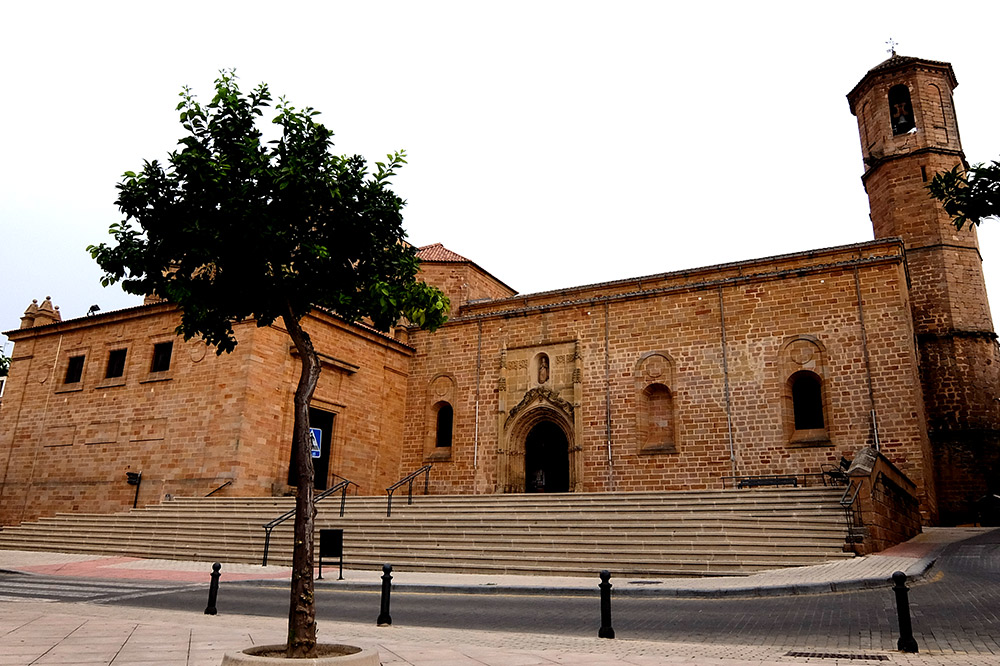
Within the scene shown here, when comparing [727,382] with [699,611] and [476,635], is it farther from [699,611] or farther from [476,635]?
[476,635]

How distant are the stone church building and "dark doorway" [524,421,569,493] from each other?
72mm

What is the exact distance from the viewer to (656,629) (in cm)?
793

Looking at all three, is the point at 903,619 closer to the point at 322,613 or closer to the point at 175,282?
the point at 322,613

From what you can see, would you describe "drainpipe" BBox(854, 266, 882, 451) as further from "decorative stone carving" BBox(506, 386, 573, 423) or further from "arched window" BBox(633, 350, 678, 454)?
"decorative stone carving" BBox(506, 386, 573, 423)

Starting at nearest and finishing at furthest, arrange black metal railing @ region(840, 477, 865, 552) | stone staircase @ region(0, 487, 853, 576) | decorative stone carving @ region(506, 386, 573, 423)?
black metal railing @ region(840, 477, 865, 552) → stone staircase @ region(0, 487, 853, 576) → decorative stone carving @ region(506, 386, 573, 423)

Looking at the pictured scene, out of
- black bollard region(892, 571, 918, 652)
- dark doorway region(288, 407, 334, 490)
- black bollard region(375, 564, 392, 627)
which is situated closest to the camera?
black bollard region(892, 571, 918, 652)

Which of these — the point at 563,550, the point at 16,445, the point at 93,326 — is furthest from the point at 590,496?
the point at 16,445

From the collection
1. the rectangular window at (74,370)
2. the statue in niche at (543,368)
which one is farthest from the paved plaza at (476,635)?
the rectangular window at (74,370)

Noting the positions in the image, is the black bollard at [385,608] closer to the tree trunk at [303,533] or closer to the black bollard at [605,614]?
the tree trunk at [303,533]

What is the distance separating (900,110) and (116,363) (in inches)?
1214

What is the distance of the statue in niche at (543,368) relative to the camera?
25.4m

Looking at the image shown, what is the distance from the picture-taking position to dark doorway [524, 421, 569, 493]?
81.7 feet

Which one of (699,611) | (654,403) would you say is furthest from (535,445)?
(699,611)

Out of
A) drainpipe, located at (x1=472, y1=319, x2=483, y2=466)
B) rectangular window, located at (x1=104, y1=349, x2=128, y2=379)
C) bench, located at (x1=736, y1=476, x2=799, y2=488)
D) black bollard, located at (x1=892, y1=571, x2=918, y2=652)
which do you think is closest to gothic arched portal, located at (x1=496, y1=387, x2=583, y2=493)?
drainpipe, located at (x1=472, y1=319, x2=483, y2=466)
